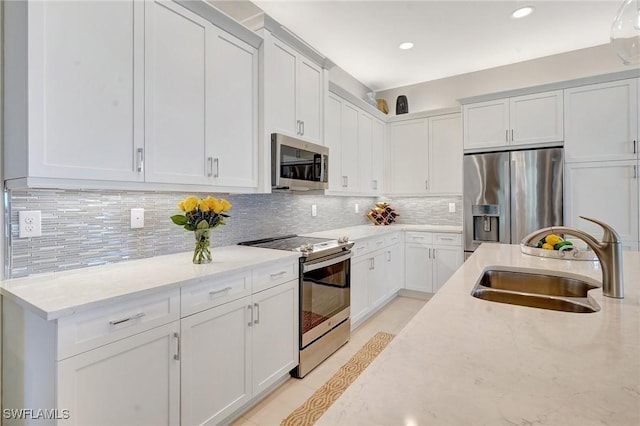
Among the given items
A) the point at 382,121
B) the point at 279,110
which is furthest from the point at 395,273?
the point at 279,110

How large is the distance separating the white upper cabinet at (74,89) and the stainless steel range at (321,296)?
1.23m

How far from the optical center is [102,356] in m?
1.23

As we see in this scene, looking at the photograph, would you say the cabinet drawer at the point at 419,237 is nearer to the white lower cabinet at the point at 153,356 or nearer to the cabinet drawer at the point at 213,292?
the white lower cabinet at the point at 153,356

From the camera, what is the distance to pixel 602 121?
3.11m

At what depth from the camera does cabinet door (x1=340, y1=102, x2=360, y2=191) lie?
3.59 meters

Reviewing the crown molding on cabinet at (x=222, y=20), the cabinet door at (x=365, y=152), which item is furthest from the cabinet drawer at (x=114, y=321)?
the cabinet door at (x=365, y=152)

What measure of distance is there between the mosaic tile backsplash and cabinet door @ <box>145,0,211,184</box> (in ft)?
1.00

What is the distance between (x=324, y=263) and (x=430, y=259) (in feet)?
6.63

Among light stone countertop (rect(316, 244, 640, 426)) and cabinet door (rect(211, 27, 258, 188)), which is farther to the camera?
cabinet door (rect(211, 27, 258, 188))

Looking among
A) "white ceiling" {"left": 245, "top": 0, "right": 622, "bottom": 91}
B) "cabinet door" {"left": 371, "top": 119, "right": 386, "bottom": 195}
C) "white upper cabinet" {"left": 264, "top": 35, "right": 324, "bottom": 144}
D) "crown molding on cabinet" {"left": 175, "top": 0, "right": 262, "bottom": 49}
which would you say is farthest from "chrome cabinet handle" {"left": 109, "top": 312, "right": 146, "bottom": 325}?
"cabinet door" {"left": 371, "top": 119, "right": 386, "bottom": 195}

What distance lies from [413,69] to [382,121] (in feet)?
2.40

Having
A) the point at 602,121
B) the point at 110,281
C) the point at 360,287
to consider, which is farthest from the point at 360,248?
the point at 602,121

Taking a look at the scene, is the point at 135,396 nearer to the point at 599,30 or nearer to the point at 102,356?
the point at 102,356

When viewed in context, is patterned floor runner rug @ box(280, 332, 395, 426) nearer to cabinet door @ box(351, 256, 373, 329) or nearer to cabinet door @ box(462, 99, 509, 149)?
cabinet door @ box(351, 256, 373, 329)
